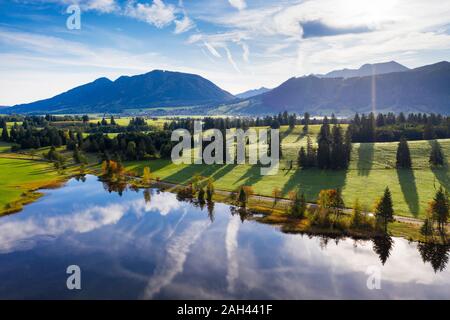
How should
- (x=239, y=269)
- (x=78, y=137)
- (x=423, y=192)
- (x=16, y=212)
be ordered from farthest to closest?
1. (x=78, y=137)
2. (x=423, y=192)
3. (x=16, y=212)
4. (x=239, y=269)

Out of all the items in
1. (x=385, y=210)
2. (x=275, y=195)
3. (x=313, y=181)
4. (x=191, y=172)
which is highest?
(x=191, y=172)

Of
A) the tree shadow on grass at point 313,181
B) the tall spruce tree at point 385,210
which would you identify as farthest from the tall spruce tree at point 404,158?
the tall spruce tree at point 385,210

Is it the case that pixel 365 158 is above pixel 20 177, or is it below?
above

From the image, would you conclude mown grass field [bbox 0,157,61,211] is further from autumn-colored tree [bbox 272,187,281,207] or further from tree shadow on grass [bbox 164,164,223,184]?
autumn-colored tree [bbox 272,187,281,207]

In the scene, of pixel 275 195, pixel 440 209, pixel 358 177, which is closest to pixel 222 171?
pixel 275 195

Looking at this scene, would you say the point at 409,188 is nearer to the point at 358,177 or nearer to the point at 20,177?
the point at 358,177
